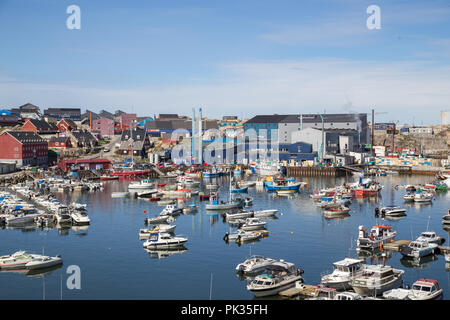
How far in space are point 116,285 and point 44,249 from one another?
27.7ft

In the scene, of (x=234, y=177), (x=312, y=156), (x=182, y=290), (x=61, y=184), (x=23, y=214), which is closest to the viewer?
(x=182, y=290)

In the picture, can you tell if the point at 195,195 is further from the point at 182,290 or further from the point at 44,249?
the point at 182,290

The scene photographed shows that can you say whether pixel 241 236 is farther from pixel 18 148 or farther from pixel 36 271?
pixel 18 148

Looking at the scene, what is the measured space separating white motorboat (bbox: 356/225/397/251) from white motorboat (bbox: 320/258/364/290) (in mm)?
5116

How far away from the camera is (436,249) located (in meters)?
26.9

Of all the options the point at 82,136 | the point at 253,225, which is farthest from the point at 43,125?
the point at 253,225

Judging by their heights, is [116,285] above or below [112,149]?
below

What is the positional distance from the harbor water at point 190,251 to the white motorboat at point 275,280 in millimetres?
426

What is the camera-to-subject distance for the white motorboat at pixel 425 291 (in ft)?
60.9

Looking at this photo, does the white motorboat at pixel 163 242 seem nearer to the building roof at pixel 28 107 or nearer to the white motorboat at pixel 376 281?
the white motorboat at pixel 376 281

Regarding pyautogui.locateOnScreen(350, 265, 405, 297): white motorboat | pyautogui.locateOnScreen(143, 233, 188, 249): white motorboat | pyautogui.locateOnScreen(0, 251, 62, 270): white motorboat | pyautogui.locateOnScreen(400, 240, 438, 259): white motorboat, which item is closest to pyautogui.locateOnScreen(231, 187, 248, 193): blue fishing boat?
pyautogui.locateOnScreen(143, 233, 188, 249): white motorboat

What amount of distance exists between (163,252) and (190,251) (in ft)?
5.04

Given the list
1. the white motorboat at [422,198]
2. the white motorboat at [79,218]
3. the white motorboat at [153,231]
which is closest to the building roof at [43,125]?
the white motorboat at [79,218]

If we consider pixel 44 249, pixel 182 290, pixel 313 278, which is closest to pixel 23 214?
pixel 44 249
